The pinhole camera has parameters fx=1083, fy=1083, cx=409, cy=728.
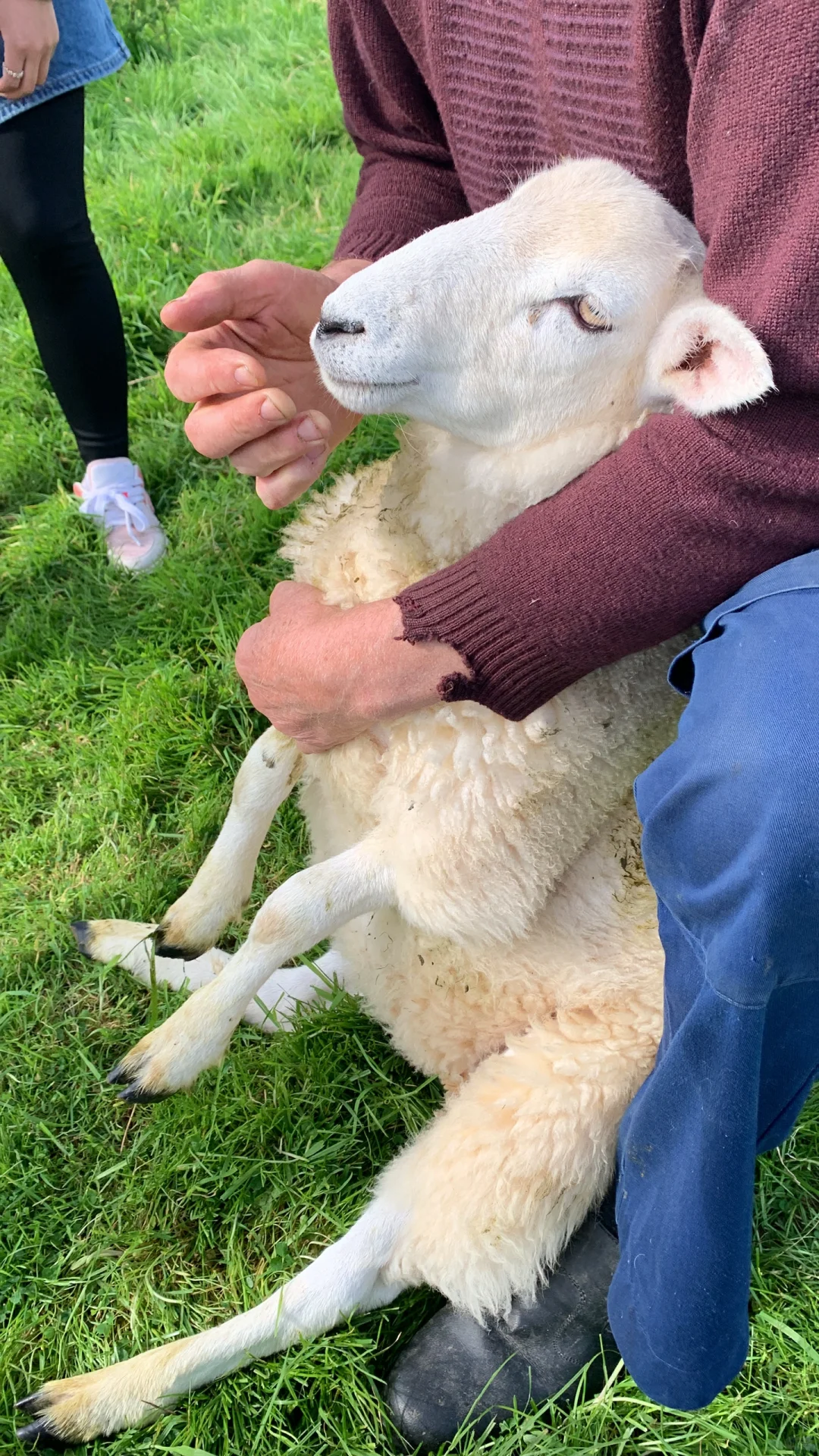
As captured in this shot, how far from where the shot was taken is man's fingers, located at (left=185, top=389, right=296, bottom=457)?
1.49 m

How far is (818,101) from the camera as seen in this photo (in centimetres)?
113

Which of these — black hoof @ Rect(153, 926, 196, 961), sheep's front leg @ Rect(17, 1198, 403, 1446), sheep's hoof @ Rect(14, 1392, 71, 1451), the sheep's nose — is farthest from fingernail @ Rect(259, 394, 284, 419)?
sheep's hoof @ Rect(14, 1392, 71, 1451)

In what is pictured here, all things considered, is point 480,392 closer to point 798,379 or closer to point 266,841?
point 798,379

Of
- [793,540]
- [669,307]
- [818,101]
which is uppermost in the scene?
[818,101]

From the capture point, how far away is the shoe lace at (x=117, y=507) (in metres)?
2.70

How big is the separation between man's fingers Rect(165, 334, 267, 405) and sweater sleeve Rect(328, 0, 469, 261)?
433 mm

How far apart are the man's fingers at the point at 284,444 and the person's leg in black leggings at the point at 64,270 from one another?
3.85 feet

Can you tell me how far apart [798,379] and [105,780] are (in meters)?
1.62

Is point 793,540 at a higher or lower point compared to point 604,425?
lower

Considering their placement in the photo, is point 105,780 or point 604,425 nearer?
point 604,425

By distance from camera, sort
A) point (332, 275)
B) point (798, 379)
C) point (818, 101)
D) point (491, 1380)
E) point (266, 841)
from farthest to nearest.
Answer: point (266, 841), point (332, 275), point (491, 1380), point (798, 379), point (818, 101)

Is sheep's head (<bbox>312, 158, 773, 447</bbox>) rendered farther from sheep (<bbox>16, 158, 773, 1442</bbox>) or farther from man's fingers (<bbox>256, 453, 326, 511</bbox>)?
man's fingers (<bbox>256, 453, 326, 511</bbox>)

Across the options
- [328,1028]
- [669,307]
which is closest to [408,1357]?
[328,1028]

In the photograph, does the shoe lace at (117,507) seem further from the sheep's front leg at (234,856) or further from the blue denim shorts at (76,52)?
the sheep's front leg at (234,856)
